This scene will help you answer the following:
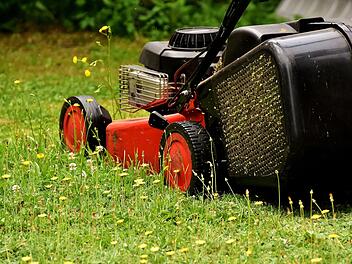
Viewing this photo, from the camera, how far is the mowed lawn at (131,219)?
314 cm

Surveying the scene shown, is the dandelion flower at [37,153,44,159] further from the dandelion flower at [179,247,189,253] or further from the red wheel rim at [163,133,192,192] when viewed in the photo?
the dandelion flower at [179,247,189,253]

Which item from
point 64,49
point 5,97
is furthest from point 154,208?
point 64,49

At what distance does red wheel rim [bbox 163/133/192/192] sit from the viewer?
384 centimetres

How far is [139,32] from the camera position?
8234 mm

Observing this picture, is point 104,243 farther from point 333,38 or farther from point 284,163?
point 333,38

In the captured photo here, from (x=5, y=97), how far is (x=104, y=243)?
10.2 ft

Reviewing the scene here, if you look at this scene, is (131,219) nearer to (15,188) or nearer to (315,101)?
(15,188)

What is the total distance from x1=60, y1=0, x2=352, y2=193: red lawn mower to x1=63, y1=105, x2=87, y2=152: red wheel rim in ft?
0.08

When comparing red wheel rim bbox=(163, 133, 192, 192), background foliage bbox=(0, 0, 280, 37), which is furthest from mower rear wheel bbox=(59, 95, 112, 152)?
background foliage bbox=(0, 0, 280, 37)

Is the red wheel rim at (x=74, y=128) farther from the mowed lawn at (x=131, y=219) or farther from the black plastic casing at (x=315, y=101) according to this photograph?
the black plastic casing at (x=315, y=101)

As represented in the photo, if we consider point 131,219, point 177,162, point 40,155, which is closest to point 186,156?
point 177,162

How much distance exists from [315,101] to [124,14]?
199 inches

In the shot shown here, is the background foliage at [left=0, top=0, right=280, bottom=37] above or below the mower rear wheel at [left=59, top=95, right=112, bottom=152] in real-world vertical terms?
below

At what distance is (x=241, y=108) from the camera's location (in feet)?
12.1
